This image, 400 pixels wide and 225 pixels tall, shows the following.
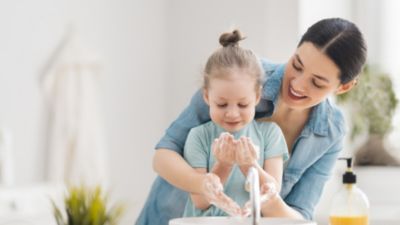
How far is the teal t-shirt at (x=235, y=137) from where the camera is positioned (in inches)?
49.8

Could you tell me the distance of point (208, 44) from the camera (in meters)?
4.17

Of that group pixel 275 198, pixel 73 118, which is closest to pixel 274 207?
pixel 275 198

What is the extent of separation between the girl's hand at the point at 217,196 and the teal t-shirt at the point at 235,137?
0.12ft

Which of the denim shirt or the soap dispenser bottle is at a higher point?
the denim shirt

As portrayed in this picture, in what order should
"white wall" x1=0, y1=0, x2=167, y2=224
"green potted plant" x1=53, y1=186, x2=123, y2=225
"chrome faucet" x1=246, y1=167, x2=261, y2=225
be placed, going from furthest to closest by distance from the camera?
"white wall" x1=0, y1=0, x2=167, y2=224
"green potted plant" x1=53, y1=186, x2=123, y2=225
"chrome faucet" x1=246, y1=167, x2=261, y2=225

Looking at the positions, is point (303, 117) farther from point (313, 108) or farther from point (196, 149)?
point (196, 149)

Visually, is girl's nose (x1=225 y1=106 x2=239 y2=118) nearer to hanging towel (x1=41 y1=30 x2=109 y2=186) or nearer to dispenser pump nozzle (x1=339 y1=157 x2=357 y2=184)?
dispenser pump nozzle (x1=339 y1=157 x2=357 y2=184)

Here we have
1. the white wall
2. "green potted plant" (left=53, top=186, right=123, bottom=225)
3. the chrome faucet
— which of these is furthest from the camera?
the white wall

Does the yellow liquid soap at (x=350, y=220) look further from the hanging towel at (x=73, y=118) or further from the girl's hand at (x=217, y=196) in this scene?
the hanging towel at (x=73, y=118)

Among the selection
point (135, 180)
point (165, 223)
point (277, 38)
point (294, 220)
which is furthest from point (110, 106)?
point (294, 220)

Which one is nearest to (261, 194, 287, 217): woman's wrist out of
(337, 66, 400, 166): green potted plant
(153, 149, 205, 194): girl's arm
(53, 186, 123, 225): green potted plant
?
(153, 149, 205, 194): girl's arm

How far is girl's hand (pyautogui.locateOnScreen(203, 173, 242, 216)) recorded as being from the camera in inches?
47.0

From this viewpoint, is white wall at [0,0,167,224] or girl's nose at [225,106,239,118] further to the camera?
white wall at [0,0,167,224]

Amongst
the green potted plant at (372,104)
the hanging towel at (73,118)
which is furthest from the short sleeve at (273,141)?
the hanging towel at (73,118)
